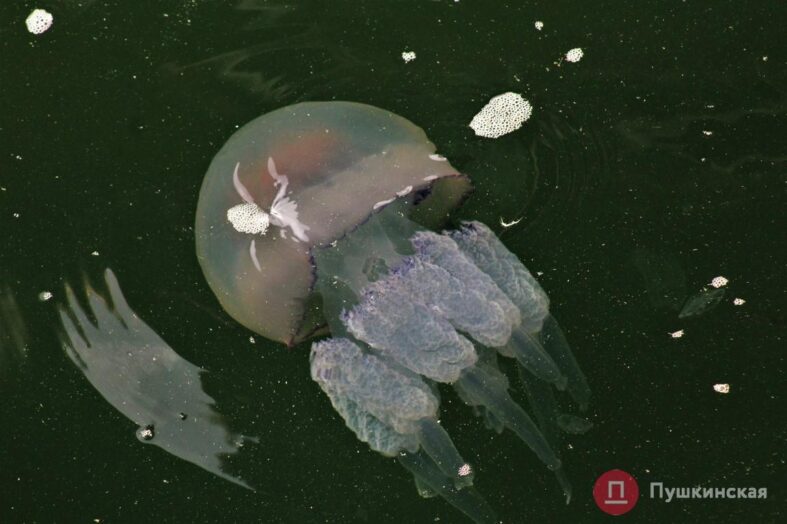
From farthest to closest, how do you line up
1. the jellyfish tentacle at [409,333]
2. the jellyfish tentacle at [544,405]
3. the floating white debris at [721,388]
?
1. the floating white debris at [721,388]
2. the jellyfish tentacle at [544,405]
3. the jellyfish tentacle at [409,333]

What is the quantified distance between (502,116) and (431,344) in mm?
733

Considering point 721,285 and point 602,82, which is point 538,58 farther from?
→ point 721,285

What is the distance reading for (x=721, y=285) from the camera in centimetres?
213

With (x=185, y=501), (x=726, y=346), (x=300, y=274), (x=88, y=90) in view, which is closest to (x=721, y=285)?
(x=726, y=346)

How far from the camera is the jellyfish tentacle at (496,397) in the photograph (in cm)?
182

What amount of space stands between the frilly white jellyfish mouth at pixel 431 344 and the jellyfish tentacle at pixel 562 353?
0.01 meters

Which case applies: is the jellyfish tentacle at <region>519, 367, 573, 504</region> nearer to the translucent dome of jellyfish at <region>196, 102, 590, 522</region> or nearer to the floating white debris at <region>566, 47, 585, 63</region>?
the translucent dome of jellyfish at <region>196, 102, 590, 522</region>

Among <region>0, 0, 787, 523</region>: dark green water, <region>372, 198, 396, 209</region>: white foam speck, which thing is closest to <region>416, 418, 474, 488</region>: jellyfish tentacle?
<region>0, 0, 787, 523</region>: dark green water

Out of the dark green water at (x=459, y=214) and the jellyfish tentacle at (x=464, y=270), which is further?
the dark green water at (x=459, y=214)

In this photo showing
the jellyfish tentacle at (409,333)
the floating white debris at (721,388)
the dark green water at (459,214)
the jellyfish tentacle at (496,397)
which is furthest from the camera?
the floating white debris at (721,388)

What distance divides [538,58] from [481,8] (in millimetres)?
214

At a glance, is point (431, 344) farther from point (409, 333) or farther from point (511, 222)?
point (511, 222)

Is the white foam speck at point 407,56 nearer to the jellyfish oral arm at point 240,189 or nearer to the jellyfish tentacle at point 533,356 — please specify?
the jellyfish oral arm at point 240,189

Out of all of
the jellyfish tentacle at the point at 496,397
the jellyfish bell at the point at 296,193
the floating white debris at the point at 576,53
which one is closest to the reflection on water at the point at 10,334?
the jellyfish bell at the point at 296,193
